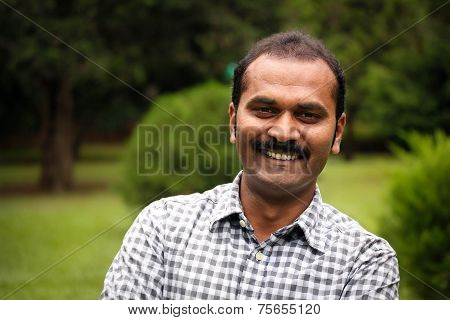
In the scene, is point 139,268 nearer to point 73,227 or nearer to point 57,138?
point 73,227

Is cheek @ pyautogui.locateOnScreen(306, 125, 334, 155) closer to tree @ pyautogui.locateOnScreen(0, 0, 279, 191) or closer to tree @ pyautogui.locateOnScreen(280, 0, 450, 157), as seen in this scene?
tree @ pyautogui.locateOnScreen(280, 0, 450, 157)

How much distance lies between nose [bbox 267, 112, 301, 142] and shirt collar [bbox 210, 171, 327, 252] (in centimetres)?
25

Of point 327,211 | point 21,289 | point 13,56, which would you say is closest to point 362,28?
point 13,56

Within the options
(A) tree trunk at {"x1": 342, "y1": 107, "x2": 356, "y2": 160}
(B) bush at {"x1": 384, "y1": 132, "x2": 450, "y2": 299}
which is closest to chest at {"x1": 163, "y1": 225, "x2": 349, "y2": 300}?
(B) bush at {"x1": 384, "y1": 132, "x2": 450, "y2": 299}

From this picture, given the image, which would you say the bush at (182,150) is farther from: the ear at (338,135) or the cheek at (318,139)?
the cheek at (318,139)

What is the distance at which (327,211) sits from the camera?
2412 millimetres

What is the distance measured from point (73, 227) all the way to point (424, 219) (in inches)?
339

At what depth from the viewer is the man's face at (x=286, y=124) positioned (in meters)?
2.26

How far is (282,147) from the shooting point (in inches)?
90.1

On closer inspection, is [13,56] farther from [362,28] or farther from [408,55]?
[362,28]

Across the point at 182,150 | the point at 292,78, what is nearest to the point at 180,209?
the point at 292,78

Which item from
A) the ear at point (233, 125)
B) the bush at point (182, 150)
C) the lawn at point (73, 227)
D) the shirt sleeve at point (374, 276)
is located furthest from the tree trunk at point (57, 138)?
the shirt sleeve at point (374, 276)

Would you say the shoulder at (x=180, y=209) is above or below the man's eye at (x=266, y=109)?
below

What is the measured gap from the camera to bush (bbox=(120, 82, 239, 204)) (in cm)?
933
